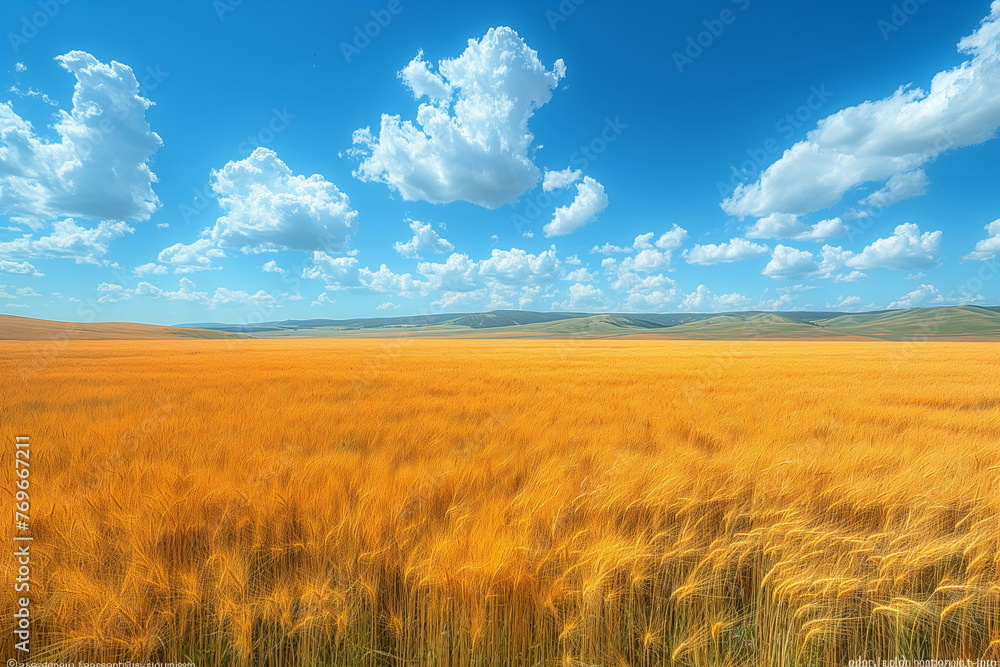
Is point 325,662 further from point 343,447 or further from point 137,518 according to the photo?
point 343,447

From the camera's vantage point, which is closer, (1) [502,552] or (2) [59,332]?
(1) [502,552]

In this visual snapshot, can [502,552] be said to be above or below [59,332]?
below

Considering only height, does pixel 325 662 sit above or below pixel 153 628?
below

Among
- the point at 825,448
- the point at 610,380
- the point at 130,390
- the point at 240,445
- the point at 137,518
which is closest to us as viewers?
the point at 137,518

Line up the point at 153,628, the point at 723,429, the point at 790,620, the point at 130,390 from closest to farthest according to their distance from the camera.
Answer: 1. the point at 153,628
2. the point at 790,620
3. the point at 723,429
4. the point at 130,390

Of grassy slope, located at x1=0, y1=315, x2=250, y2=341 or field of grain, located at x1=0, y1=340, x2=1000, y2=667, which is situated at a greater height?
grassy slope, located at x1=0, y1=315, x2=250, y2=341

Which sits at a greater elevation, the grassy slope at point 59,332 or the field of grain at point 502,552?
the grassy slope at point 59,332

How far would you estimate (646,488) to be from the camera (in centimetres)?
288

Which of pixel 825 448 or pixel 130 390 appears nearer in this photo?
pixel 825 448

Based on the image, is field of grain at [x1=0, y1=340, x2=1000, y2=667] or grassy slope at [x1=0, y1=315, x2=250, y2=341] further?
grassy slope at [x1=0, y1=315, x2=250, y2=341]

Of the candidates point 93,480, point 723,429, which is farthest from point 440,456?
point 723,429

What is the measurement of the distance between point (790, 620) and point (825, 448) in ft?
10.5

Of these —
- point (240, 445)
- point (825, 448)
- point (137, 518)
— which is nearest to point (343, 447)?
point (240, 445)

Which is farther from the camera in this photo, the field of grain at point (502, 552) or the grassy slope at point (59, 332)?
the grassy slope at point (59, 332)
